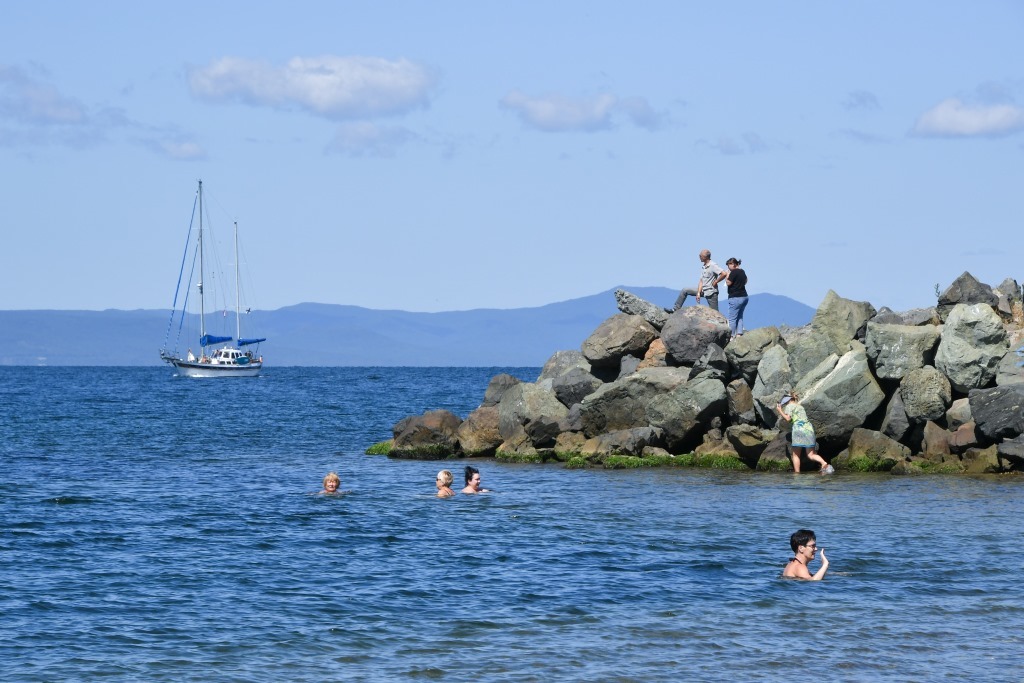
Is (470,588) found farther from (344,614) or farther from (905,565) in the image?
(905,565)

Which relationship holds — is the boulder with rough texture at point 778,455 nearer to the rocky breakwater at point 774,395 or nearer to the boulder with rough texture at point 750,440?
the rocky breakwater at point 774,395

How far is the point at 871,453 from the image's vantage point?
111 ft

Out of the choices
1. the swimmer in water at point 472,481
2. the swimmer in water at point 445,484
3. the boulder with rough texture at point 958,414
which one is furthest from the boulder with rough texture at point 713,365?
the swimmer in water at point 445,484

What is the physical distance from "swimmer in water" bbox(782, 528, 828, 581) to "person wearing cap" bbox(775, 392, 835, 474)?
42.5 feet

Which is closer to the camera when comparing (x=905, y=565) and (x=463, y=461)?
(x=905, y=565)

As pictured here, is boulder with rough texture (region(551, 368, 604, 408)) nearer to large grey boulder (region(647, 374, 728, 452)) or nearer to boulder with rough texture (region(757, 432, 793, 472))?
large grey boulder (region(647, 374, 728, 452))

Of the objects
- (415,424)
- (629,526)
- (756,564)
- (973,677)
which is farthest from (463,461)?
(973,677)

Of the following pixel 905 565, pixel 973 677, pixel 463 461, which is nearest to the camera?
pixel 973 677

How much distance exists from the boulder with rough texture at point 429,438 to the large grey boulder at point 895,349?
47.2 feet

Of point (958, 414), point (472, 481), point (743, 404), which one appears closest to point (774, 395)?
point (743, 404)

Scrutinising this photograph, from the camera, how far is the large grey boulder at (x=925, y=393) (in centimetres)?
3331

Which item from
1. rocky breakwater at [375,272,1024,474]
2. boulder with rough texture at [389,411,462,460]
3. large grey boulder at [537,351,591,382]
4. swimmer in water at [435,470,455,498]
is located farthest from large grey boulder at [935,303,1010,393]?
boulder with rough texture at [389,411,462,460]

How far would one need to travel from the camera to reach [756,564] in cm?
2198

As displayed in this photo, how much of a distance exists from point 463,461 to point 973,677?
→ 2698cm
